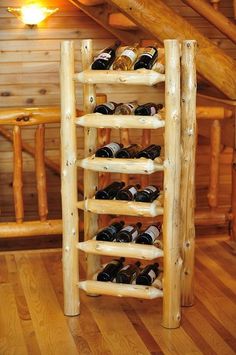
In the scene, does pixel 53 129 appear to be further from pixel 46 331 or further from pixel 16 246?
pixel 46 331

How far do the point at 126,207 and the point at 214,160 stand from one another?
4.65 ft

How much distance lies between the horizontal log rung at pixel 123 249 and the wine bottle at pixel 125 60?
0.85 m

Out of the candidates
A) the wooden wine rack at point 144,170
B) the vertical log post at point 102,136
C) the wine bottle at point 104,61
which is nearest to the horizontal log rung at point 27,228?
the vertical log post at point 102,136

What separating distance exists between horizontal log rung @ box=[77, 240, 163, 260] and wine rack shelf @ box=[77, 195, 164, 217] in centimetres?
16

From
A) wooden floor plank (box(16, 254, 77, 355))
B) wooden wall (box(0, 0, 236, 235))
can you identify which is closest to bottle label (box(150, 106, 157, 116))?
wooden floor plank (box(16, 254, 77, 355))

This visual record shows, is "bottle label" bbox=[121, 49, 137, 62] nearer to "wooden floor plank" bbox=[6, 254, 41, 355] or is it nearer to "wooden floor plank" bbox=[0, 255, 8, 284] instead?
"wooden floor plank" bbox=[6, 254, 41, 355]

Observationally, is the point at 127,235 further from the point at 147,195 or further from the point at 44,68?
the point at 44,68

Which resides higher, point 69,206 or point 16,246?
point 69,206

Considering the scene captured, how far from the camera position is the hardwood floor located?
3.31m

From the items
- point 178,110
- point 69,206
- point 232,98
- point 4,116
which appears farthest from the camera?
point 232,98

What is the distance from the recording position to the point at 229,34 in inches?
197

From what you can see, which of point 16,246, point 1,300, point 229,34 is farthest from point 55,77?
point 1,300

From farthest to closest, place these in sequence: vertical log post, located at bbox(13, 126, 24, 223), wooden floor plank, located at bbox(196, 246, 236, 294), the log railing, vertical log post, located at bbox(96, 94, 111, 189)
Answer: the log railing, vertical log post, located at bbox(13, 126, 24, 223), vertical log post, located at bbox(96, 94, 111, 189), wooden floor plank, located at bbox(196, 246, 236, 294)

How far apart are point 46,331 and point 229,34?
2535mm
